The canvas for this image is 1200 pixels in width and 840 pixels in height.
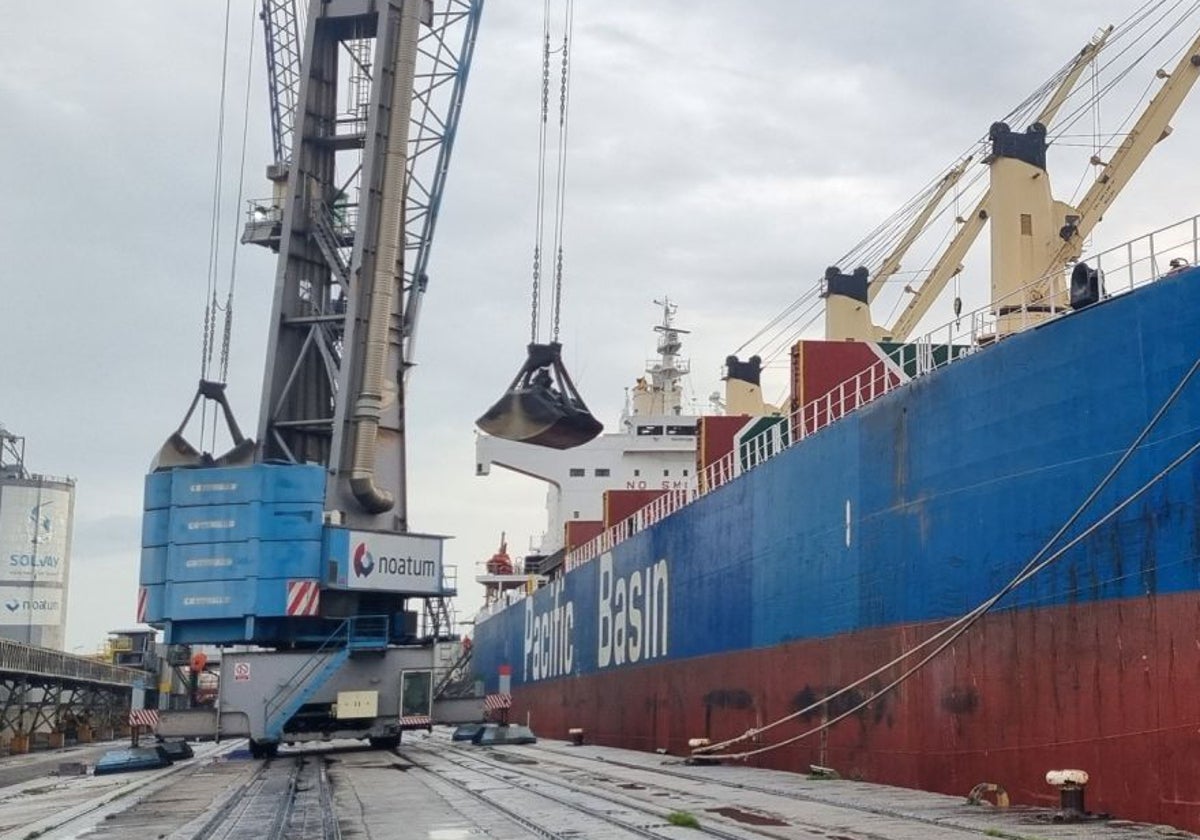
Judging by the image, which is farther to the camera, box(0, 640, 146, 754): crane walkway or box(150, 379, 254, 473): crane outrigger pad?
box(0, 640, 146, 754): crane walkway

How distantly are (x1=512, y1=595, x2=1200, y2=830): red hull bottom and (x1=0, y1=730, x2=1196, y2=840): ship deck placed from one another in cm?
34

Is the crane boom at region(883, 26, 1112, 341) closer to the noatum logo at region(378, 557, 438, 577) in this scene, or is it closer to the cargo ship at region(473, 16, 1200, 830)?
the cargo ship at region(473, 16, 1200, 830)

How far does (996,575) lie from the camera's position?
48.4ft

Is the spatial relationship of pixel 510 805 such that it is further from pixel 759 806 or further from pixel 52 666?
pixel 52 666

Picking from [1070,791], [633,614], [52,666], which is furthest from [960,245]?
[52,666]

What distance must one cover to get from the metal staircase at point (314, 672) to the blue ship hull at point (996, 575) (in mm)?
6657

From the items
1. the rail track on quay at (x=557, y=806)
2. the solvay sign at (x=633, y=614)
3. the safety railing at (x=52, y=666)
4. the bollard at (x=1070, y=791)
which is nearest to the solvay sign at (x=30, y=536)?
the safety railing at (x=52, y=666)

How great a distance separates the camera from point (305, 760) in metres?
26.4

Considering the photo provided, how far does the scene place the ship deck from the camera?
40.9ft

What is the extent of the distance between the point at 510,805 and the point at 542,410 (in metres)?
6.69

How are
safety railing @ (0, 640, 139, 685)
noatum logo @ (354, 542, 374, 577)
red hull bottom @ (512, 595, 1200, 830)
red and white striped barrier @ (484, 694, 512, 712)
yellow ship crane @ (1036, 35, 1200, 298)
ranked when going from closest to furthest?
1. red hull bottom @ (512, 595, 1200, 830)
2. yellow ship crane @ (1036, 35, 1200, 298)
3. noatum logo @ (354, 542, 374, 577)
4. red and white striped barrier @ (484, 694, 512, 712)
5. safety railing @ (0, 640, 139, 685)

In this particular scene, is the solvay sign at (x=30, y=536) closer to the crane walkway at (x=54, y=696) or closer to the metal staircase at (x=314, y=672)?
the crane walkway at (x=54, y=696)

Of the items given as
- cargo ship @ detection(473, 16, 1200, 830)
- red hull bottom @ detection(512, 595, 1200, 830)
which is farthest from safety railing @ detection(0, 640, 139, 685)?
red hull bottom @ detection(512, 595, 1200, 830)

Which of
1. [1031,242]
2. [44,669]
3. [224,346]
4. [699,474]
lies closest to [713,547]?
[699,474]
